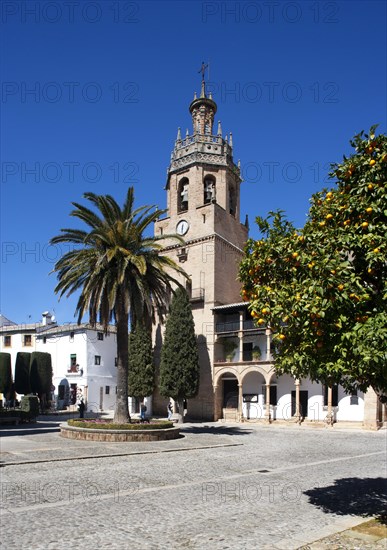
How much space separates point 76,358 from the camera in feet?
154

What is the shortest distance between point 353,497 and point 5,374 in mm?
38094

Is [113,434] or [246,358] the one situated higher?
[246,358]

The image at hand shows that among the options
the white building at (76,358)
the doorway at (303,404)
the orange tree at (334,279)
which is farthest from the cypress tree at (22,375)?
the orange tree at (334,279)

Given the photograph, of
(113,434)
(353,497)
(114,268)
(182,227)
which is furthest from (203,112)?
(353,497)

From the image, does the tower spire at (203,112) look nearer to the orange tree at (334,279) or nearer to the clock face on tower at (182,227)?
the clock face on tower at (182,227)

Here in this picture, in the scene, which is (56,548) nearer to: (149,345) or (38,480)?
(38,480)

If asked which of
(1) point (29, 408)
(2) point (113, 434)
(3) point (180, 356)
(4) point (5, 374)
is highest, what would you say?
(3) point (180, 356)

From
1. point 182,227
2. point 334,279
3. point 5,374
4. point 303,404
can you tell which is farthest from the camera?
point 5,374

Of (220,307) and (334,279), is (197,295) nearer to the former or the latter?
(220,307)

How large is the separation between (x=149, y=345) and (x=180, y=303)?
5.14 meters

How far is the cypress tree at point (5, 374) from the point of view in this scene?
1693 inches

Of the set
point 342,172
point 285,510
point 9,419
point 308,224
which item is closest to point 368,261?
point 308,224

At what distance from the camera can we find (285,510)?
9.44 m

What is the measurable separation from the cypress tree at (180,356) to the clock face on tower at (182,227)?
6.46m
